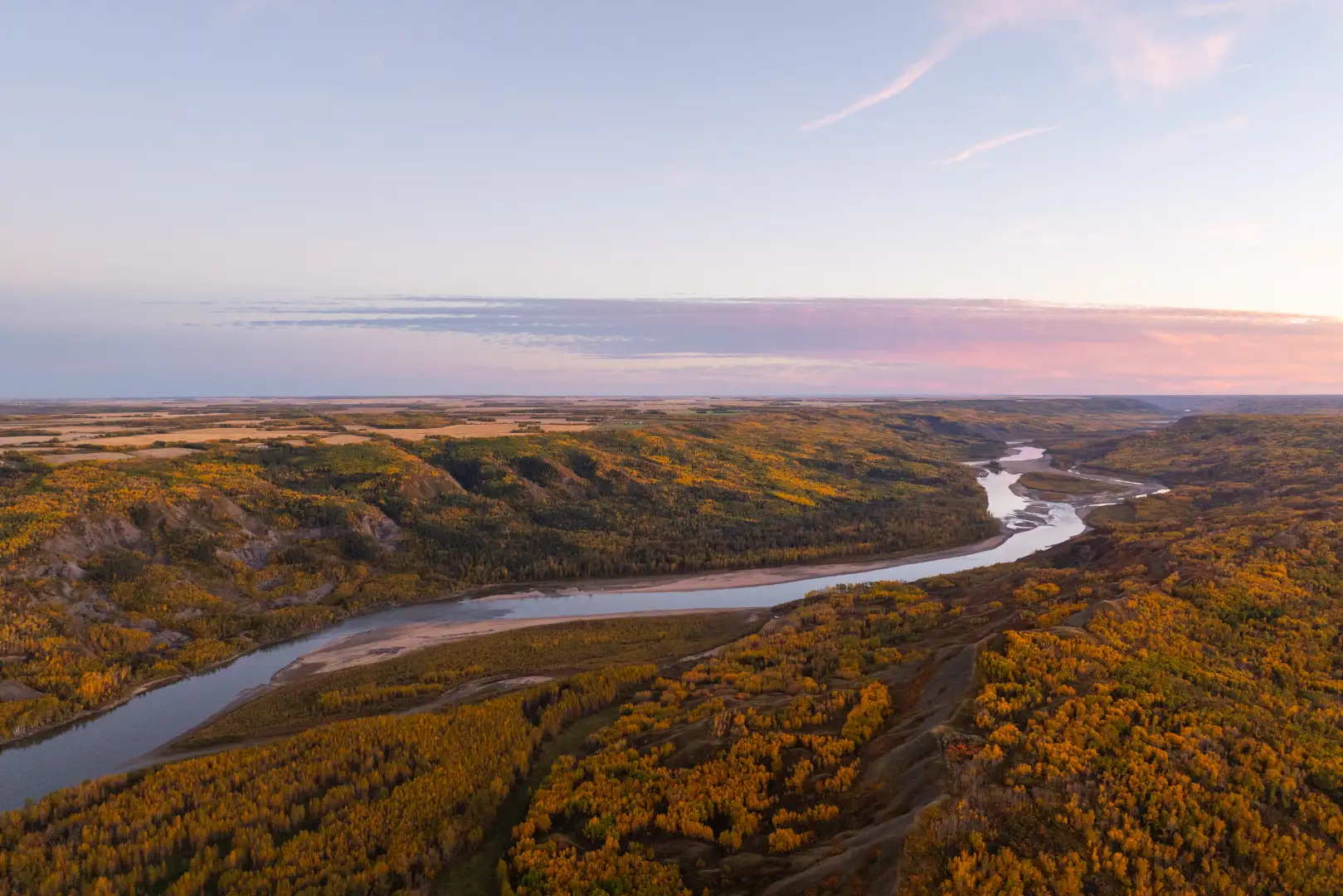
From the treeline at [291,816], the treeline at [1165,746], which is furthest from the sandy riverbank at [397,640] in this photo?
the treeline at [1165,746]

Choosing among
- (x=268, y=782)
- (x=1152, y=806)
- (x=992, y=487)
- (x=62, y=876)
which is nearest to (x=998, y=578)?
(x=1152, y=806)

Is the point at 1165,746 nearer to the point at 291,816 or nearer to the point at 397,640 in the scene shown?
the point at 291,816

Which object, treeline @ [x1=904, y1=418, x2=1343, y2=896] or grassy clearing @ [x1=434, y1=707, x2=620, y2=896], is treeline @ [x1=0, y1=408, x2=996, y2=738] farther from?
treeline @ [x1=904, y1=418, x2=1343, y2=896]

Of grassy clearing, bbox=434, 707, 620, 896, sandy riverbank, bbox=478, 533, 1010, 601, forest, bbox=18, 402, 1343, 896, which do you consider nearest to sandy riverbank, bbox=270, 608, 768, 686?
forest, bbox=18, 402, 1343, 896

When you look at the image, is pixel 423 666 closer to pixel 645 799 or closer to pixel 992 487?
pixel 645 799

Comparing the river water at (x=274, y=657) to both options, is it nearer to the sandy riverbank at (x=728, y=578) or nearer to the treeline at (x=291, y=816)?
the sandy riverbank at (x=728, y=578)
